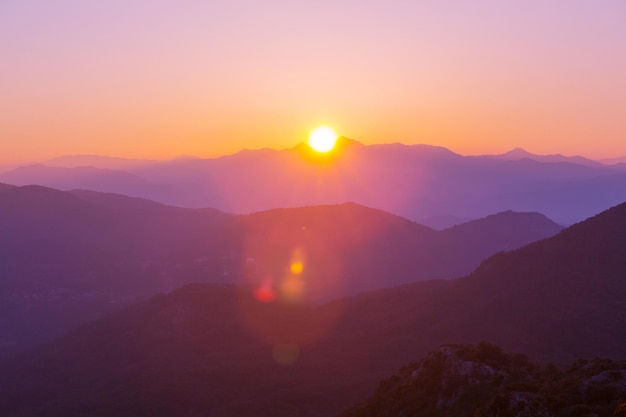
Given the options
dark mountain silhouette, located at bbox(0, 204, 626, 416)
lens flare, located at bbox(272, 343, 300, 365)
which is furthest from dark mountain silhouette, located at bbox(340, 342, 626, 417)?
lens flare, located at bbox(272, 343, 300, 365)

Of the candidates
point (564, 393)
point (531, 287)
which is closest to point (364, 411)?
point (564, 393)

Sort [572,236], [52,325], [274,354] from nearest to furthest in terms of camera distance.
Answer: [274,354]
[572,236]
[52,325]

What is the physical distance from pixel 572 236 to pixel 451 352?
6946 cm

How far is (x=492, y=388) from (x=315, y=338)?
66.0 meters

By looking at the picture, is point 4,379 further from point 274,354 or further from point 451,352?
point 451,352

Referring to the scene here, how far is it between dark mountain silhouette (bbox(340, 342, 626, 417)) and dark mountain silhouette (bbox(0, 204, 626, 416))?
2921 cm

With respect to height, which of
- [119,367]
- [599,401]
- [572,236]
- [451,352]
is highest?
[572,236]

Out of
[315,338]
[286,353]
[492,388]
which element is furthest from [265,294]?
[492,388]

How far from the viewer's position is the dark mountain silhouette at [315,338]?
78.0 metres

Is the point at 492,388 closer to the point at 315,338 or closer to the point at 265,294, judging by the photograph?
the point at 315,338

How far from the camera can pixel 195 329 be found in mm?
115750

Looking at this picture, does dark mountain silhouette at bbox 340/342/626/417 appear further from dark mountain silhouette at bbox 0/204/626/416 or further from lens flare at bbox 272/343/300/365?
lens flare at bbox 272/343/300/365

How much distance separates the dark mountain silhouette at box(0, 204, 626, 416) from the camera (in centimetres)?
7800

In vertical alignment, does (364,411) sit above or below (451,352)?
below
